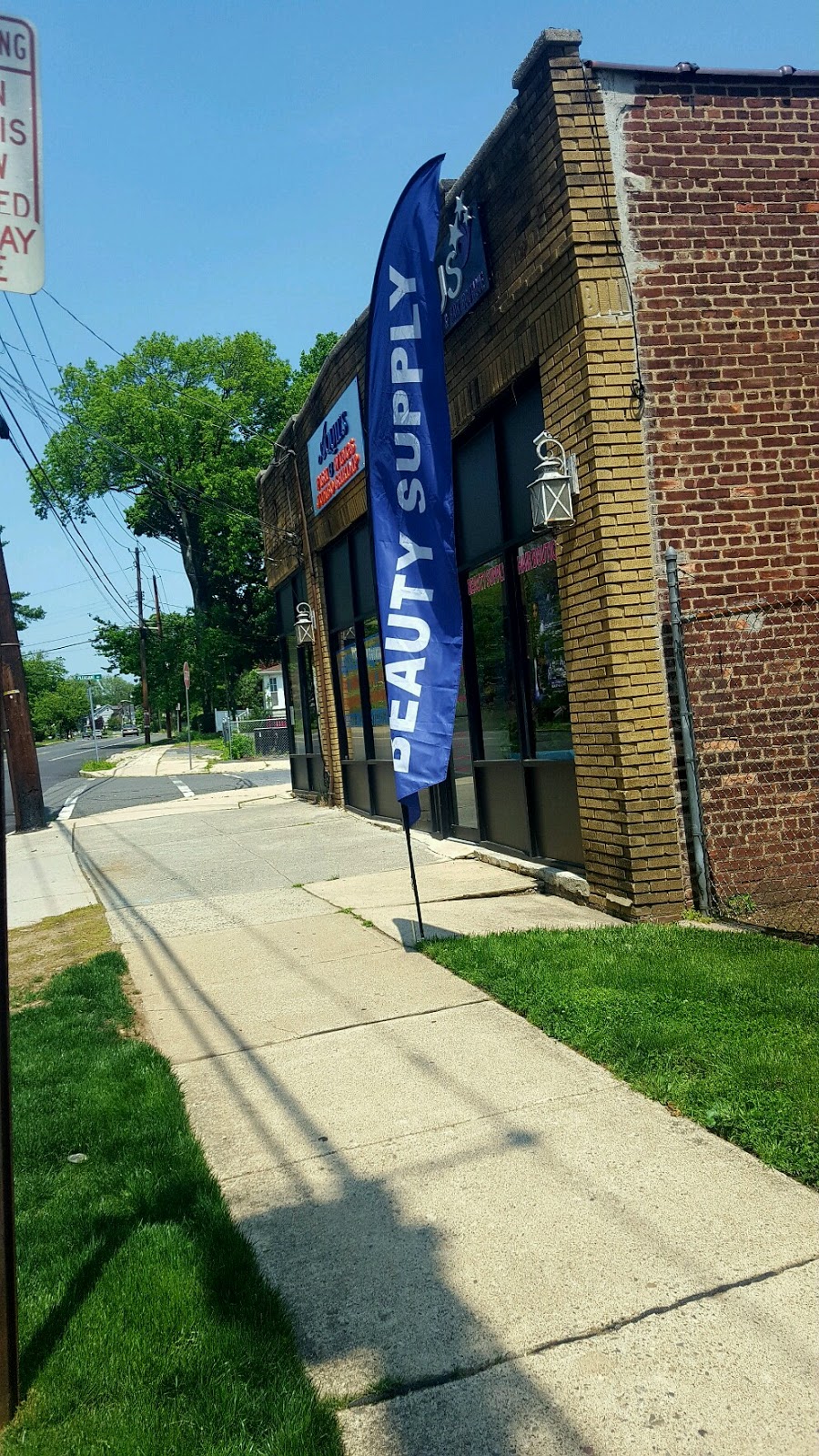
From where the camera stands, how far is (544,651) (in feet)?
25.6

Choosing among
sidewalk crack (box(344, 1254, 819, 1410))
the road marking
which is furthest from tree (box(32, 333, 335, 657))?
sidewalk crack (box(344, 1254, 819, 1410))

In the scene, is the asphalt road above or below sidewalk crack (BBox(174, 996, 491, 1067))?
above

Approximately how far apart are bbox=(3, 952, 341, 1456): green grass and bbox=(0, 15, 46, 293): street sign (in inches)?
112

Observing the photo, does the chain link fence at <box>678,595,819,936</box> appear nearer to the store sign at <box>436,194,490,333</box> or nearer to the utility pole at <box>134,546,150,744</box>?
the store sign at <box>436,194,490,333</box>

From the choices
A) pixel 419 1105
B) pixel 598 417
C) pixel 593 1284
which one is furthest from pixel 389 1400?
pixel 598 417

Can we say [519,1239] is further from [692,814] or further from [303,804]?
[303,804]

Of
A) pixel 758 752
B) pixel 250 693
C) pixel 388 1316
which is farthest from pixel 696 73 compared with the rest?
pixel 250 693

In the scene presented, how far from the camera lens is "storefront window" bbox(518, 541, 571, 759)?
7566 mm

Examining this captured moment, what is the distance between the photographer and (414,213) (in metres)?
6.21

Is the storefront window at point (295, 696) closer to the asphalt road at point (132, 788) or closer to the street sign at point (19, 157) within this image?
the asphalt road at point (132, 788)

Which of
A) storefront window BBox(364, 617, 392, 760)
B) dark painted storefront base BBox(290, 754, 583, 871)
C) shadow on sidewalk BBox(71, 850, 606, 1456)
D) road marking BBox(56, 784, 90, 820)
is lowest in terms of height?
shadow on sidewalk BBox(71, 850, 606, 1456)

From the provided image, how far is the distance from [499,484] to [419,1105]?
18.2ft

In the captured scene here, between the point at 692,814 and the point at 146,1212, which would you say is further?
the point at 692,814

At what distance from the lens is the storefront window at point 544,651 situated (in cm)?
757
